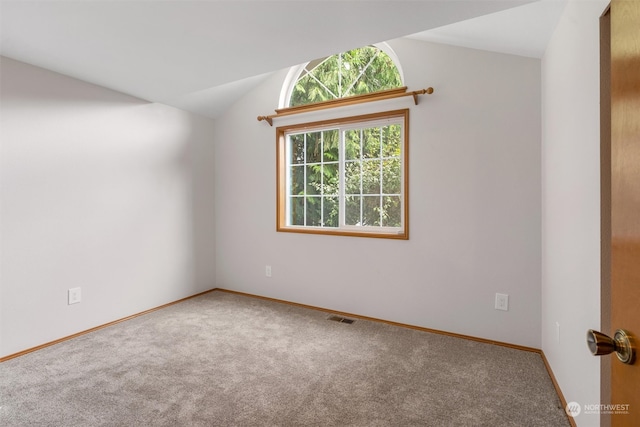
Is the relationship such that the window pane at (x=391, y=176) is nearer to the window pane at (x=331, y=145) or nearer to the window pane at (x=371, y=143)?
the window pane at (x=371, y=143)

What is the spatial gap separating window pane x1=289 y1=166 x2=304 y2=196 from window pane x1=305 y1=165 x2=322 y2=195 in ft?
0.28

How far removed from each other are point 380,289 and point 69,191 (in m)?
2.70

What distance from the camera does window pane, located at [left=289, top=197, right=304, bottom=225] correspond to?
360 centimetres

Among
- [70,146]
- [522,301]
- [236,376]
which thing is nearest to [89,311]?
[70,146]

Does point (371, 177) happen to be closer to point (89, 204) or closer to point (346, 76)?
point (346, 76)

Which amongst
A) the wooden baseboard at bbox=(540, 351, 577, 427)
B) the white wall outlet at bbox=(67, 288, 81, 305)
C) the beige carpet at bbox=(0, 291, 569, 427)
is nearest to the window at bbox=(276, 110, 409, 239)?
the beige carpet at bbox=(0, 291, 569, 427)

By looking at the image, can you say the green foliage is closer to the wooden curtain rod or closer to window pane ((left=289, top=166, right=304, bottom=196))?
window pane ((left=289, top=166, right=304, bottom=196))

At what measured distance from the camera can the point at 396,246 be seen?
2.91m

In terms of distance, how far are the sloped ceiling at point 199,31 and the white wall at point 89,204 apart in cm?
33

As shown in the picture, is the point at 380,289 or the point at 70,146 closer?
the point at 70,146

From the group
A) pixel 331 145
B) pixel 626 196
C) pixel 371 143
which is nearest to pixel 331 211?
pixel 331 145

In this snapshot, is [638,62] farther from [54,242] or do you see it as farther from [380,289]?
[54,242]

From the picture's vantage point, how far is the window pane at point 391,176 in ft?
9.81

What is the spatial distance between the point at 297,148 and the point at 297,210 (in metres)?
0.68
